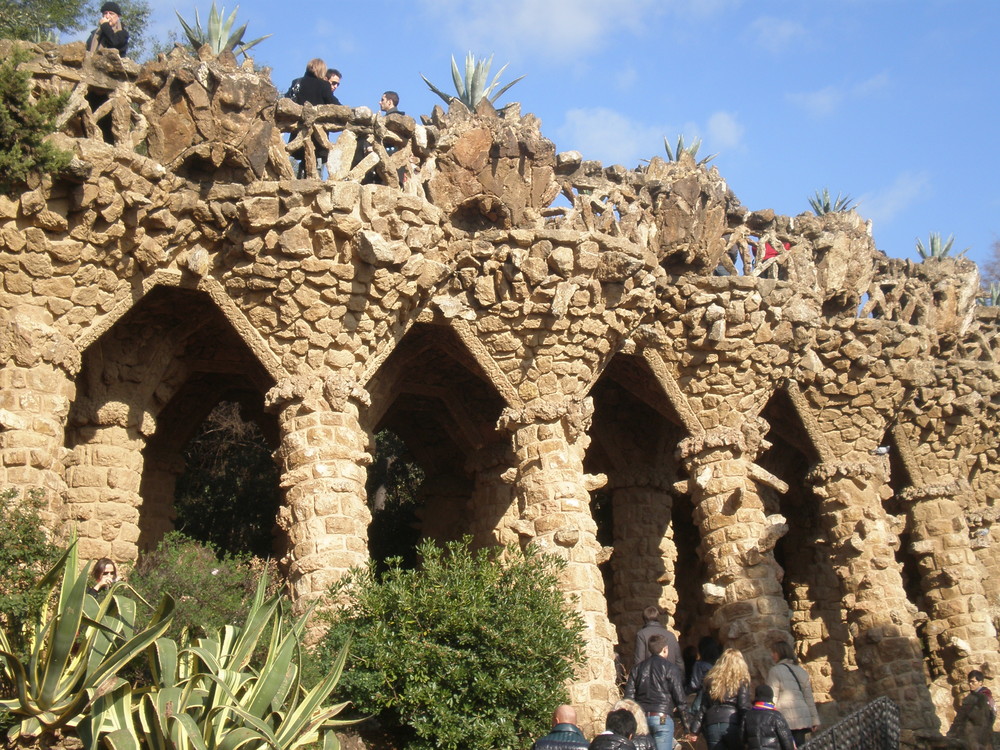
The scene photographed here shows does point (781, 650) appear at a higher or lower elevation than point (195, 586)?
lower

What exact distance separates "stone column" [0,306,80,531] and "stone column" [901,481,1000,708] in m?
10.5

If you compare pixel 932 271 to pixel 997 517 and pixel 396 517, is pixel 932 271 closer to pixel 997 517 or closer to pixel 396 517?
pixel 997 517

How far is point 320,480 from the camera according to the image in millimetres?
9258

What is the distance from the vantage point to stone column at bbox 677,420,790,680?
Result: 11.1 meters

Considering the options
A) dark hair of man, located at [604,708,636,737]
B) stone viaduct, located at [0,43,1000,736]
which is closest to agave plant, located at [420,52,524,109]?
stone viaduct, located at [0,43,1000,736]

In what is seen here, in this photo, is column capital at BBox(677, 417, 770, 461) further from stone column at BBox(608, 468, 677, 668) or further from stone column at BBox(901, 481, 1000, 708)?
stone column at BBox(901, 481, 1000, 708)

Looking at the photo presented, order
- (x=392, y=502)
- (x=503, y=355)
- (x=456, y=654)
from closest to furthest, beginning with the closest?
1. (x=456, y=654)
2. (x=503, y=355)
3. (x=392, y=502)

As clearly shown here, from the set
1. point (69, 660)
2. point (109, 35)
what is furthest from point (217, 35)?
point (69, 660)

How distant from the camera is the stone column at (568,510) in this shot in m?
9.57

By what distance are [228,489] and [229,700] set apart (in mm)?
10108

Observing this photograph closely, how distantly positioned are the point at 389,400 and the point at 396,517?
4.57 metres

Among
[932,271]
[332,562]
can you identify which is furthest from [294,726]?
[932,271]

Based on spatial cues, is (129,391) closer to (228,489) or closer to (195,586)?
(195,586)

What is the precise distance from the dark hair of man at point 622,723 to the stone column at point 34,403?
4.49 metres
